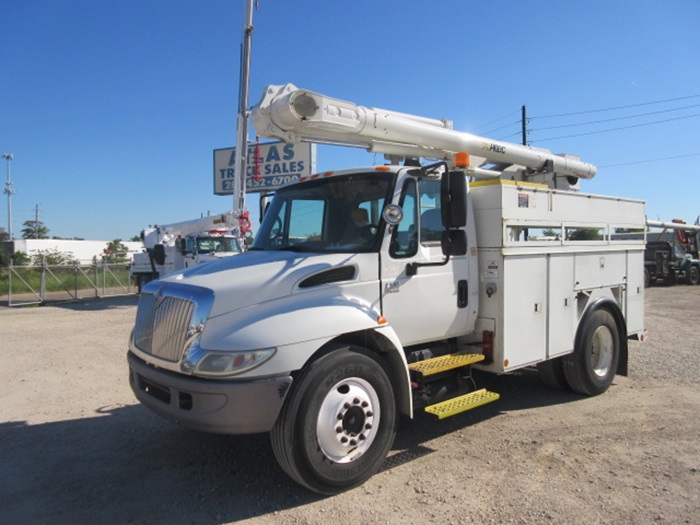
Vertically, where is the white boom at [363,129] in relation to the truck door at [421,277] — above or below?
above

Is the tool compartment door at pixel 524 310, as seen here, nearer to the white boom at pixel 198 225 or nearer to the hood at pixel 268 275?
the hood at pixel 268 275

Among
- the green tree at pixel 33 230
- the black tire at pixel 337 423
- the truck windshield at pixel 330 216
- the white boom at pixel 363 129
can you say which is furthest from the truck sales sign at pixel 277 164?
the green tree at pixel 33 230

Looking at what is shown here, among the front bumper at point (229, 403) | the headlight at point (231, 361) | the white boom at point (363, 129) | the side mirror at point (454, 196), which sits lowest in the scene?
the front bumper at point (229, 403)

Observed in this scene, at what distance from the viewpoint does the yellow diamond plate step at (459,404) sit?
4.27 meters

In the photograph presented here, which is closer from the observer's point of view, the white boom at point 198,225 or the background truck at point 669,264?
the white boom at point 198,225

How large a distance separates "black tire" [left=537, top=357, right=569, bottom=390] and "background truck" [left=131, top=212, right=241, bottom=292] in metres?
14.0

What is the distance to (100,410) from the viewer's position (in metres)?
5.83

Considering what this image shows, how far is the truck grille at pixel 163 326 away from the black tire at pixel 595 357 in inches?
181

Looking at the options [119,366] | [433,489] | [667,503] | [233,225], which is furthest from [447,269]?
[233,225]

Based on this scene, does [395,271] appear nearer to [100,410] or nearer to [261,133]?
[261,133]

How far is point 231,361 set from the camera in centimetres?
335

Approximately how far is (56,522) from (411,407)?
271 centimetres

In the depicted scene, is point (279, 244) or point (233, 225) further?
point (233, 225)

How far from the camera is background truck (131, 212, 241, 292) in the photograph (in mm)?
19938
